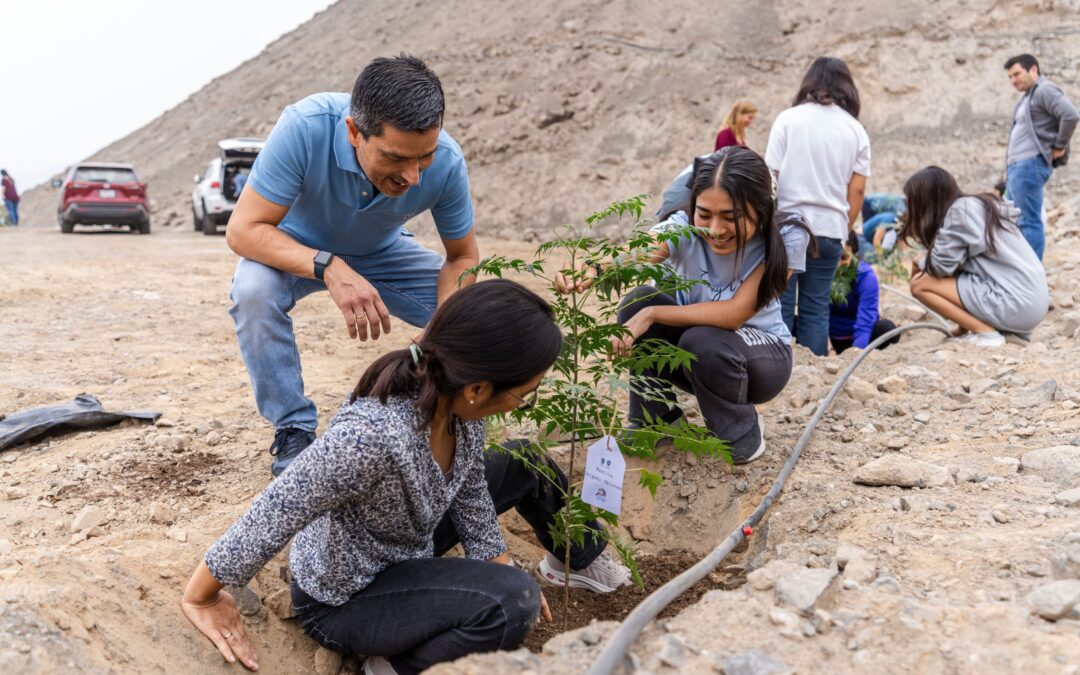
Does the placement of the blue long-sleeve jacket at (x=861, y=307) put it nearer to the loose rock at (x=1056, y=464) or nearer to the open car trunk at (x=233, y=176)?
the loose rock at (x=1056, y=464)

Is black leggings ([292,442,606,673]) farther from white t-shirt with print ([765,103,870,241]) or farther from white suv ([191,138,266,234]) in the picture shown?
white suv ([191,138,266,234])

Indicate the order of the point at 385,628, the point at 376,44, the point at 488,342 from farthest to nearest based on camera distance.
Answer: the point at 376,44
the point at 385,628
the point at 488,342

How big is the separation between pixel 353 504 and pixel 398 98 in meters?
1.26

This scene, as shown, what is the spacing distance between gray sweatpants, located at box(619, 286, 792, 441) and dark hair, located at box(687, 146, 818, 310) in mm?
190

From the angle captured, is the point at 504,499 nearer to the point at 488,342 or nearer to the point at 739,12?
the point at 488,342

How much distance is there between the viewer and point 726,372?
3273mm

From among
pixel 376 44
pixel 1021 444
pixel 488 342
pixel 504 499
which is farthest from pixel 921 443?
pixel 376 44

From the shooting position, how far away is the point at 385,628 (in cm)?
229

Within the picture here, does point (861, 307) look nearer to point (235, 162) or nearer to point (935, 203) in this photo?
point (935, 203)

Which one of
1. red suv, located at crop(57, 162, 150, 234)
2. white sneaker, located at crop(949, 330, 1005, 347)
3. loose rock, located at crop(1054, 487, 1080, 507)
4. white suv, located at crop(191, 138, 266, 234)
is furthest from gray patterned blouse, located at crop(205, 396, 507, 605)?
red suv, located at crop(57, 162, 150, 234)

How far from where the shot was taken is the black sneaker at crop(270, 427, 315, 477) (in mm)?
3131

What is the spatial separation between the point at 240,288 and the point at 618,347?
1.34m

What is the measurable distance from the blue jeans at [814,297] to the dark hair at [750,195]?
1.27 metres

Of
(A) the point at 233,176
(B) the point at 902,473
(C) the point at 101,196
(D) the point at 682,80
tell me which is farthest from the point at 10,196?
(B) the point at 902,473
